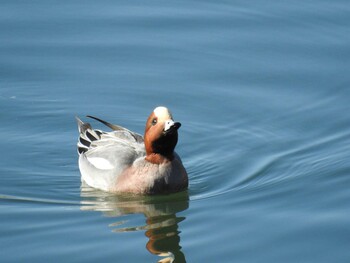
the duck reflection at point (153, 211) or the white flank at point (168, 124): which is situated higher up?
the white flank at point (168, 124)

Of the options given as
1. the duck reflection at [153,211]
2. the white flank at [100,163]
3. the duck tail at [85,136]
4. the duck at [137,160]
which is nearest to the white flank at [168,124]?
the duck at [137,160]

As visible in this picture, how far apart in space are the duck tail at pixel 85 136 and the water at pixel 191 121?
34 centimetres

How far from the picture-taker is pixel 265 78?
15203 millimetres

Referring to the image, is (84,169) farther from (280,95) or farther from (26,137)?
(280,95)

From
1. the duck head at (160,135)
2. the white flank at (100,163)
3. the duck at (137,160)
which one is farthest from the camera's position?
the white flank at (100,163)

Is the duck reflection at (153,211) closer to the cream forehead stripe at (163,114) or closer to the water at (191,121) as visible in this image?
the water at (191,121)

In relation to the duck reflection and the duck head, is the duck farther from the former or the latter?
the duck reflection

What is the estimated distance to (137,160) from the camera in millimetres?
12703

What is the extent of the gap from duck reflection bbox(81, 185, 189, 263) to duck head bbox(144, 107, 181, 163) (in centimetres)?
50

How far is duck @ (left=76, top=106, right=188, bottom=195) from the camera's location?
1221cm

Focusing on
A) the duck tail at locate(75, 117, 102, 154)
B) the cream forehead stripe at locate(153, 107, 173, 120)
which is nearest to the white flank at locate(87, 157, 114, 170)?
the duck tail at locate(75, 117, 102, 154)

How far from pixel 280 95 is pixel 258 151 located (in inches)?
63.1

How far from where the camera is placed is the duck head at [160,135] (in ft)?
39.5

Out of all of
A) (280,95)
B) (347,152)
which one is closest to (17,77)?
(280,95)
